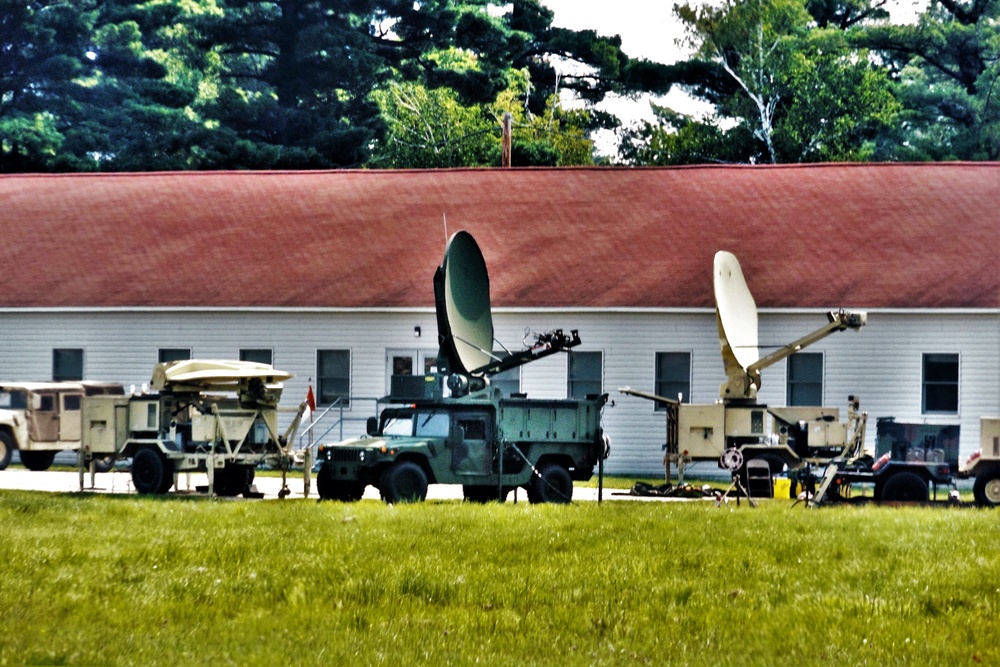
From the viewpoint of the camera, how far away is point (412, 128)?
68.0 meters

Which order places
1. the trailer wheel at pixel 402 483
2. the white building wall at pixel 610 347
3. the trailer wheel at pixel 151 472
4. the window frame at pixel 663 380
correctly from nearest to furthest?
the trailer wheel at pixel 402 483
the trailer wheel at pixel 151 472
the white building wall at pixel 610 347
the window frame at pixel 663 380

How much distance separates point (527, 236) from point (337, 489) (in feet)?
48.7

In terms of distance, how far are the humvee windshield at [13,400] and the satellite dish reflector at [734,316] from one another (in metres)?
14.4

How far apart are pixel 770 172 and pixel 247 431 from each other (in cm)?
1854

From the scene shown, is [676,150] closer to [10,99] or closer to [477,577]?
[10,99]

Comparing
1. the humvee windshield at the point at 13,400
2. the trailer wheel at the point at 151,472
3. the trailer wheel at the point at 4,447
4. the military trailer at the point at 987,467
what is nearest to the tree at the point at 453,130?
the humvee windshield at the point at 13,400

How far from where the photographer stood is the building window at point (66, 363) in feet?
131

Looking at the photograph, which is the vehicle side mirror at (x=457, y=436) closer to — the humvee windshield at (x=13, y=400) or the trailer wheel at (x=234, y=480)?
the trailer wheel at (x=234, y=480)

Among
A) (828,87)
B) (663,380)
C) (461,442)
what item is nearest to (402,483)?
(461,442)

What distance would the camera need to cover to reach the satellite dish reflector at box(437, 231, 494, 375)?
28.4m

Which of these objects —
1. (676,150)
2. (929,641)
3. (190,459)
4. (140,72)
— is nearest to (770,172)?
(190,459)

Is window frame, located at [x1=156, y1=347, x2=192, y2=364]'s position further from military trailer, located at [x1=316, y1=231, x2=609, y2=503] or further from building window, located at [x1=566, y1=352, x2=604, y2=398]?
military trailer, located at [x1=316, y1=231, x2=609, y2=503]

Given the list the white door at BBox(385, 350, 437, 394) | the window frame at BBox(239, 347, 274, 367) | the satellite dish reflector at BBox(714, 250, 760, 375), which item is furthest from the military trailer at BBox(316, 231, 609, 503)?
the window frame at BBox(239, 347, 274, 367)

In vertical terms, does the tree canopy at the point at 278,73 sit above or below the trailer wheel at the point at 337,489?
above
